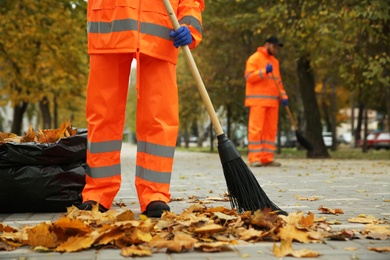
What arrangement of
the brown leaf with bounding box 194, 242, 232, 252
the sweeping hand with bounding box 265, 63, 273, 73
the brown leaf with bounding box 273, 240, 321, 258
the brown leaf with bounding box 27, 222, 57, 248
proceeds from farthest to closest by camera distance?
1. the sweeping hand with bounding box 265, 63, 273, 73
2. the brown leaf with bounding box 27, 222, 57, 248
3. the brown leaf with bounding box 194, 242, 232, 252
4. the brown leaf with bounding box 273, 240, 321, 258

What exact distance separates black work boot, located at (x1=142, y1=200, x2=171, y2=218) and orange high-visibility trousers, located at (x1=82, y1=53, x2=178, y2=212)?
0.08 metres

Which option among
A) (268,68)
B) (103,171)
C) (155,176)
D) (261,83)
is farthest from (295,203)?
(261,83)

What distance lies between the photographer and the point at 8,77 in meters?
21.7

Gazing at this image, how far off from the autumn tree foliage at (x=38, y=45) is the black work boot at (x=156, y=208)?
995 centimetres

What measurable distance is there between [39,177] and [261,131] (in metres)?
6.93

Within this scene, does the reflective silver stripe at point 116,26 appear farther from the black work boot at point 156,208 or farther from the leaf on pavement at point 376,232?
the leaf on pavement at point 376,232

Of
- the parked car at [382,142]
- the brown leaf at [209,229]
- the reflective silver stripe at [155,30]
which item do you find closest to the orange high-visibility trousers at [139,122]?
the reflective silver stripe at [155,30]

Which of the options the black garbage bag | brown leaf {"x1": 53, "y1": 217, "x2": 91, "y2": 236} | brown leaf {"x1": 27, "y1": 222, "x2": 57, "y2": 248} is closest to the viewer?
brown leaf {"x1": 27, "y1": 222, "x2": 57, "y2": 248}

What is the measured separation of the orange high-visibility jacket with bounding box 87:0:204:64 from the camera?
4.65m

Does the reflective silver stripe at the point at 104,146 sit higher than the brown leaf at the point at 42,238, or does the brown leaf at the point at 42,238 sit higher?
the reflective silver stripe at the point at 104,146

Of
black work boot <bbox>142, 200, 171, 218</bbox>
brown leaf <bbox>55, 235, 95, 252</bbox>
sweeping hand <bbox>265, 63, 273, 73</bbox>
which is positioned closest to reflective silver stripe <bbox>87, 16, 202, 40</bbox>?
black work boot <bbox>142, 200, 171, 218</bbox>

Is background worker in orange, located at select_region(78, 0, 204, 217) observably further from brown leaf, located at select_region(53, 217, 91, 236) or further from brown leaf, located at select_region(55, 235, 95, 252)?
brown leaf, located at select_region(55, 235, 95, 252)

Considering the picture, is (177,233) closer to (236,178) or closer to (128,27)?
(236,178)

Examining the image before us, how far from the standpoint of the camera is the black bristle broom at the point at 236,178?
178 inches
